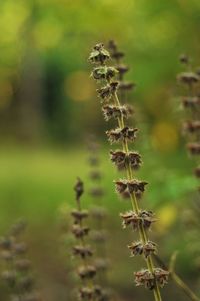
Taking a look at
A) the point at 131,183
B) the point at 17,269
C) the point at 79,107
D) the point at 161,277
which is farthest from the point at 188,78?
the point at 79,107

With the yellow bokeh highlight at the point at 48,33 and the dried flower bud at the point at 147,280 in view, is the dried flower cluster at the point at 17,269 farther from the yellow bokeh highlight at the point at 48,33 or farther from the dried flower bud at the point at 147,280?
the yellow bokeh highlight at the point at 48,33

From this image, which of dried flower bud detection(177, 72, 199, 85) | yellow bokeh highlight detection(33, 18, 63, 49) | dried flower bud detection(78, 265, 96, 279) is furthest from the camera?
yellow bokeh highlight detection(33, 18, 63, 49)

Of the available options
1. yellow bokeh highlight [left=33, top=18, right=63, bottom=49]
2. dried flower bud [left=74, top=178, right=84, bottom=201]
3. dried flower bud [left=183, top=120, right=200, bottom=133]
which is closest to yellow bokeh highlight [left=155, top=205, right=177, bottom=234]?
dried flower bud [left=183, top=120, right=200, bottom=133]

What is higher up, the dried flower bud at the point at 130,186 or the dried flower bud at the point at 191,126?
the dried flower bud at the point at 191,126

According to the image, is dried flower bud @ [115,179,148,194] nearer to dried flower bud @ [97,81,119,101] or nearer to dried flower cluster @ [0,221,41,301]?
dried flower bud @ [97,81,119,101]

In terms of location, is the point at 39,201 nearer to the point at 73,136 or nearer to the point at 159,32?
the point at 159,32

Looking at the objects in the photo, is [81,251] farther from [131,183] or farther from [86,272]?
[131,183]

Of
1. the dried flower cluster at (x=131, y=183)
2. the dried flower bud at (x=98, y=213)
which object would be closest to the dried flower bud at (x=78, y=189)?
the dried flower cluster at (x=131, y=183)
